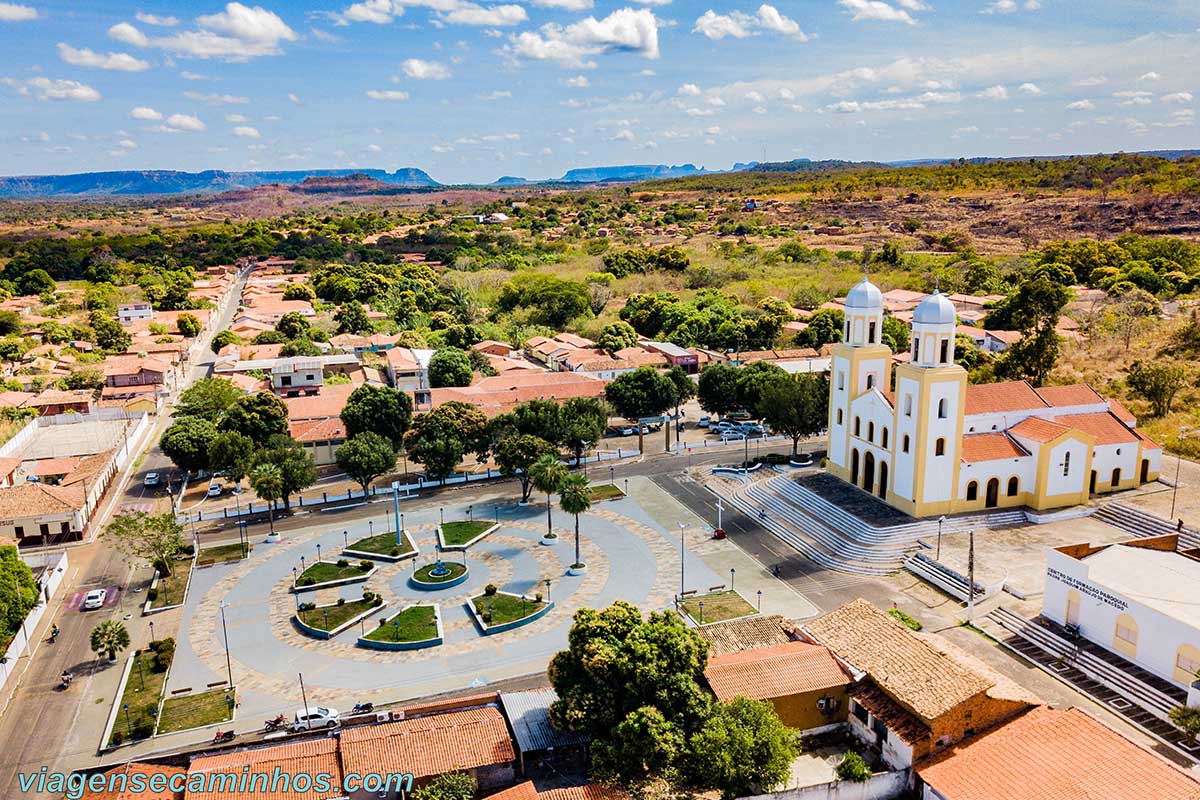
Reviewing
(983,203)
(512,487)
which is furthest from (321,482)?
(983,203)

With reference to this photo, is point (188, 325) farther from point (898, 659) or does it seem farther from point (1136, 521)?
point (1136, 521)

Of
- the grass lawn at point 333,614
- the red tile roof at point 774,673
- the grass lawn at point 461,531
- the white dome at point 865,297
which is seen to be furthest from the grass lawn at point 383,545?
the white dome at point 865,297

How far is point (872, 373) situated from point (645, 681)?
89.0ft

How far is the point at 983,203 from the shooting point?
146875 mm

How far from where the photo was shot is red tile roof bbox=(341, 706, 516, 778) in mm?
25344

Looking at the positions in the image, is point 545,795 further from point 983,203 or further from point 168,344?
point 983,203

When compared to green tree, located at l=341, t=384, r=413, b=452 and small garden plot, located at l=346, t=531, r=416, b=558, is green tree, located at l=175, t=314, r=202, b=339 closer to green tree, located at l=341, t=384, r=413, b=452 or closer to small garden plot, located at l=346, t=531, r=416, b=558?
green tree, located at l=341, t=384, r=413, b=452

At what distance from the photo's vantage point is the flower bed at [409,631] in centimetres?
3481

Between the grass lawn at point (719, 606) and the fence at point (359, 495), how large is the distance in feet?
59.6

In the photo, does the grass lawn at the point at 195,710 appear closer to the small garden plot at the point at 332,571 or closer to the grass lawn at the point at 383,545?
the small garden plot at the point at 332,571

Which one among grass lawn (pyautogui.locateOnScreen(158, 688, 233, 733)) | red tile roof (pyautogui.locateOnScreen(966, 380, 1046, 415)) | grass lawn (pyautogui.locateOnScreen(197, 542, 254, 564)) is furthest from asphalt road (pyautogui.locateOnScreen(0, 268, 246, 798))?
red tile roof (pyautogui.locateOnScreen(966, 380, 1046, 415))

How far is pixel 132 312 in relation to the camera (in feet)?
335

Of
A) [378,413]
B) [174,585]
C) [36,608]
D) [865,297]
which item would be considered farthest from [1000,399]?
[36,608]

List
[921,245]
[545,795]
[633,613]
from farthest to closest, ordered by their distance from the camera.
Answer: [921,245], [633,613], [545,795]
